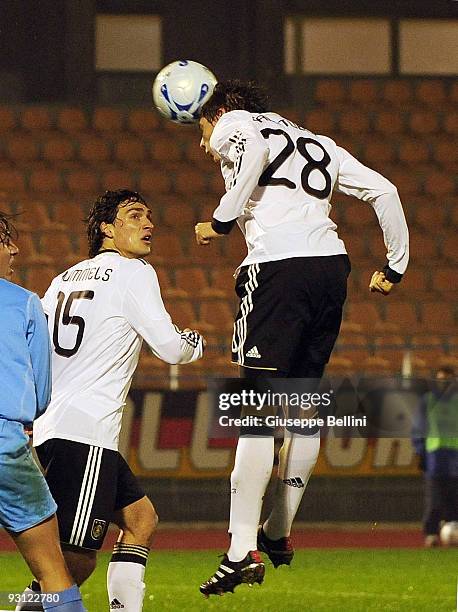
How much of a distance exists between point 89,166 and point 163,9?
164 centimetres

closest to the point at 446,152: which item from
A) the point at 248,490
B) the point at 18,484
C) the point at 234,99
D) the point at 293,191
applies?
the point at 234,99

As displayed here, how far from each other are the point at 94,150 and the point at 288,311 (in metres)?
3.36

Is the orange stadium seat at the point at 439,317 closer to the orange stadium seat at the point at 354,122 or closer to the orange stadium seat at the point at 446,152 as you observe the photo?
the orange stadium seat at the point at 446,152

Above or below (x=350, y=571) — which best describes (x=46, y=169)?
above

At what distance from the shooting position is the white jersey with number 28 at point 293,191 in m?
4.36

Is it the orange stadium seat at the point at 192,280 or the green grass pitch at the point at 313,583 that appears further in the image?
the orange stadium seat at the point at 192,280

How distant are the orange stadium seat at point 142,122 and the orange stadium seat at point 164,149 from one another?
7cm

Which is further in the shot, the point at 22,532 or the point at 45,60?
the point at 45,60

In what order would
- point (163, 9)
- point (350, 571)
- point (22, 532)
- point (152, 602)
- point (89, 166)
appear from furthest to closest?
point (89, 166) < point (350, 571) < point (163, 9) < point (152, 602) < point (22, 532)

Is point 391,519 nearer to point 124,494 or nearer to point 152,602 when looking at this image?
point 152,602

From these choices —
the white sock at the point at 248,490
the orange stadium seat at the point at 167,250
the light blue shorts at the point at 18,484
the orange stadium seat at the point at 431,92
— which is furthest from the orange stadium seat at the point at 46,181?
the light blue shorts at the point at 18,484

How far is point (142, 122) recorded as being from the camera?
732 centimetres

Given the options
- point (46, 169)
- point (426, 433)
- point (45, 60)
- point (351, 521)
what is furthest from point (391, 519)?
point (45, 60)

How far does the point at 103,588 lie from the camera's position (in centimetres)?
612
